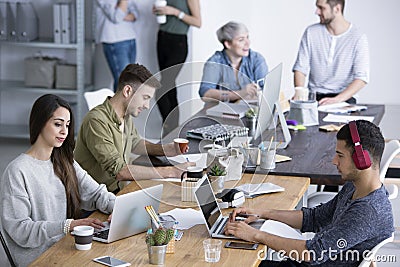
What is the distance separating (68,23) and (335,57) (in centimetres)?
226

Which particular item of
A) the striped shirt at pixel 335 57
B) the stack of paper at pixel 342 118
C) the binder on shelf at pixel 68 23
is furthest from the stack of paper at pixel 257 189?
the binder on shelf at pixel 68 23

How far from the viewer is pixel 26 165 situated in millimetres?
2939

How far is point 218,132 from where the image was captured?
402cm

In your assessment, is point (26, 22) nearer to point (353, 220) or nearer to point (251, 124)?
point (251, 124)

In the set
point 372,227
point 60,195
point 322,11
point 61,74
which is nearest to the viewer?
point 372,227

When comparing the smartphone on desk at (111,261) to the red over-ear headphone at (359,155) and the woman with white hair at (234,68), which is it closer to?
the red over-ear headphone at (359,155)

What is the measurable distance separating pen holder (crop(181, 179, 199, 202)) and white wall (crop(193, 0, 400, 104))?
348 centimetres

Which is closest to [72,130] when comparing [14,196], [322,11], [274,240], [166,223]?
[14,196]

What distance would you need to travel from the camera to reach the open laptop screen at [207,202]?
8.97 ft

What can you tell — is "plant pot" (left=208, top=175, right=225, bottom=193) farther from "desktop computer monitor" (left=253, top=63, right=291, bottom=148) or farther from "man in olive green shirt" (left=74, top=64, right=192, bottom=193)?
"desktop computer monitor" (left=253, top=63, right=291, bottom=148)

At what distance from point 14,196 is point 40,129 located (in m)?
0.29

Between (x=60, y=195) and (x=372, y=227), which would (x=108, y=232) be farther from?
(x=372, y=227)

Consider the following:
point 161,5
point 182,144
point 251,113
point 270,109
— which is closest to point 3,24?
point 161,5

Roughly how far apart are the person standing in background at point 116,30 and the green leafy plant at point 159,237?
13.0 ft
